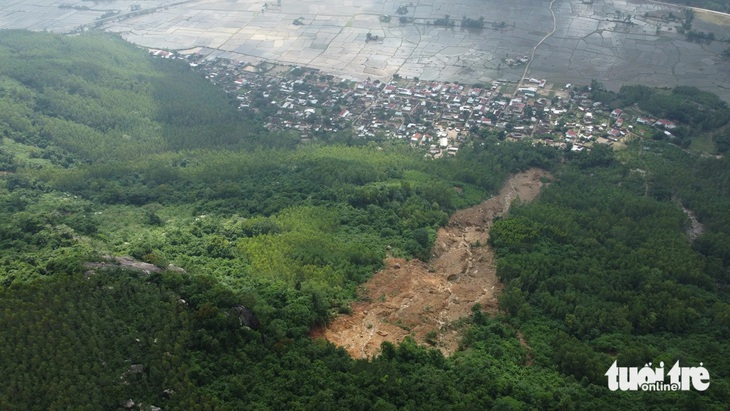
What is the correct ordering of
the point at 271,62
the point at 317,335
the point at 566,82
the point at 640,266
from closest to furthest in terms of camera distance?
the point at 317,335 → the point at 640,266 → the point at 566,82 → the point at 271,62

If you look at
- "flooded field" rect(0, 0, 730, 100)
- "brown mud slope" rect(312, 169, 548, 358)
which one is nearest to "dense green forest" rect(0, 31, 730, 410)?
"brown mud slope" rect(312, 169, 548, 358)

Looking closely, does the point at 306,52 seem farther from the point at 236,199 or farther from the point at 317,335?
the point at 317,335

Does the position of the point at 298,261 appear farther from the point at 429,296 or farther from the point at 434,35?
the point at 434,35

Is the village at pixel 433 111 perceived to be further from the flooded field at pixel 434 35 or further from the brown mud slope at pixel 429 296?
the brown mud slope at pixel 429 296

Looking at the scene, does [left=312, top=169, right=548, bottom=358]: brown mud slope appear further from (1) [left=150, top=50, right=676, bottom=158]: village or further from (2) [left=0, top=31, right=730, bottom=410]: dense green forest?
(1) [left=150, top=50, right=676, bottom=158]: village

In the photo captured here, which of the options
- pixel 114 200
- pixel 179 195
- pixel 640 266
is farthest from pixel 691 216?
pixel 114 200

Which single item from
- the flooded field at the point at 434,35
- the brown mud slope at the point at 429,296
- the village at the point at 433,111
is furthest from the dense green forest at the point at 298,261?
the flooded field at the point at 434,35
